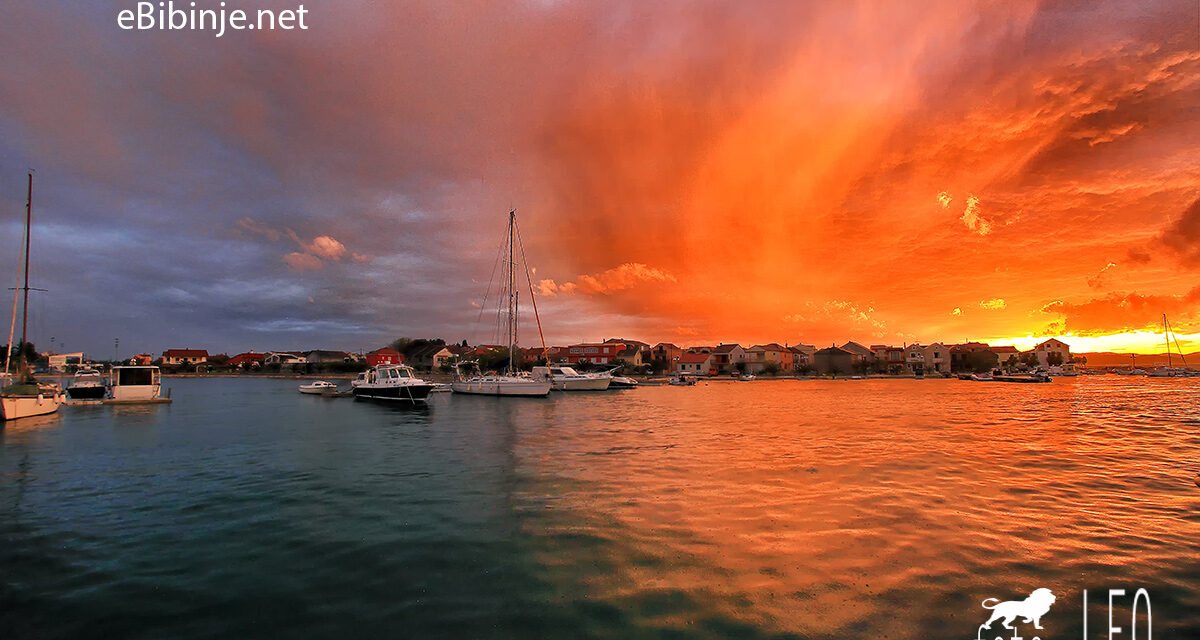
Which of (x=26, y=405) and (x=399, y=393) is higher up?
(x=26, y=405)

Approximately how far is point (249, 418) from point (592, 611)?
38660mm

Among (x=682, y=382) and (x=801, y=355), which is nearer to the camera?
(x=682, y=382)

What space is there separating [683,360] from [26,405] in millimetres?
109429

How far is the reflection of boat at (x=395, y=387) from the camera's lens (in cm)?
4259

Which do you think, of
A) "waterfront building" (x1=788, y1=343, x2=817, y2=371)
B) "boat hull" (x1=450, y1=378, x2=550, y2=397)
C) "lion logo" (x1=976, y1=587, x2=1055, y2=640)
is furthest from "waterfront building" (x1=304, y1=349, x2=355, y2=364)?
"lion logo" (x1=976, y1=587, x2=1055, y2=640)

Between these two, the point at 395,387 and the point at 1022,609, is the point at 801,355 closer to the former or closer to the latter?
the point at 395,387

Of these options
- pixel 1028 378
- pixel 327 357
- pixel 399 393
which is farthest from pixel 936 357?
pixel 327 357

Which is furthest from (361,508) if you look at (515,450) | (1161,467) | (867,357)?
(867,357)

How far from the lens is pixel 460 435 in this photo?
25.2m

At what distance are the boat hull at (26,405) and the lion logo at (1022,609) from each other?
46435mm

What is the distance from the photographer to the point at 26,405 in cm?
3114

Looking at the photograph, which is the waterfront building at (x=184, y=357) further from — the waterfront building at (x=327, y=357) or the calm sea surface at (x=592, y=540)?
the calm sea surface at (x=592, y=540)

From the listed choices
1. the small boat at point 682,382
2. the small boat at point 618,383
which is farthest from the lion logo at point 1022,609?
the small boat at point 682,382

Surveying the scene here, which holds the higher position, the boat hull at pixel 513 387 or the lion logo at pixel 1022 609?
the lion logo at pixel 1022 609
